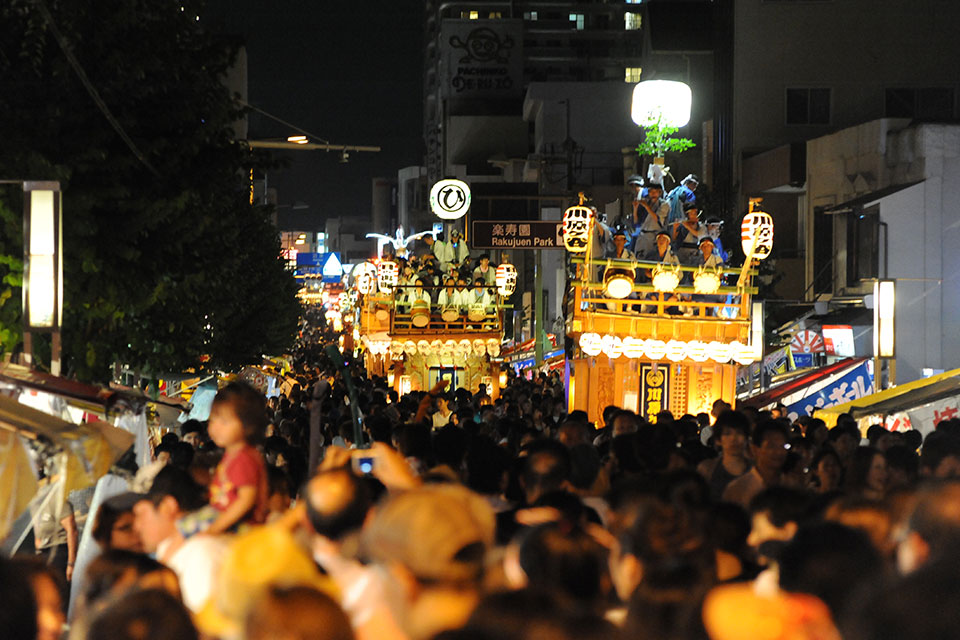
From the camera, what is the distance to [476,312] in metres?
35.4

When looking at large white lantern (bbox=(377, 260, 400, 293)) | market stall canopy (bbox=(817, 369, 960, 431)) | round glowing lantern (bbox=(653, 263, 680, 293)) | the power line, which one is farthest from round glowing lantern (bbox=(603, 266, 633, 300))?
Answer: large white lantern (bbox=(377, 260, 400, 293))

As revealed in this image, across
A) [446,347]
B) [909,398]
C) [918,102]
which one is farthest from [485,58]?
[909,398]

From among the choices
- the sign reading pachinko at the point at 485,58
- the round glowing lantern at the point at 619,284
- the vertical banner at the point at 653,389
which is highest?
the sign reading pachinko at the point at 485,58

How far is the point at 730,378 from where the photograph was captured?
779 inches

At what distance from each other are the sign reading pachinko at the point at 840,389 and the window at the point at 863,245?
7244 mm

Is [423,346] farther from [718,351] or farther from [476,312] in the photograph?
[718,351]

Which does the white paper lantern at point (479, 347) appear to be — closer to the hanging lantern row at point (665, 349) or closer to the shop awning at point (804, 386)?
the shop awning at point (804, 386)

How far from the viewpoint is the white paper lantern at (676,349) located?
18.9m

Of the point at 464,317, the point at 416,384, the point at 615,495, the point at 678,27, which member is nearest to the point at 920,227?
the point at 464,317

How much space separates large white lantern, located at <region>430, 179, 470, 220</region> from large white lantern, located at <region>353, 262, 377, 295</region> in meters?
3.05

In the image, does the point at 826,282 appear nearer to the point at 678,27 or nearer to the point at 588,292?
the point at 588,292

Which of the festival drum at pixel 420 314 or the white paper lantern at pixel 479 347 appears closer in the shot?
the festival drum at pixel 420 314

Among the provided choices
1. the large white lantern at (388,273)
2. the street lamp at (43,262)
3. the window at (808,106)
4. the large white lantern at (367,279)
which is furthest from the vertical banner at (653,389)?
the window at (808,106)

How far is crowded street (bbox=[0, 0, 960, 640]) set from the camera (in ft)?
13.9
